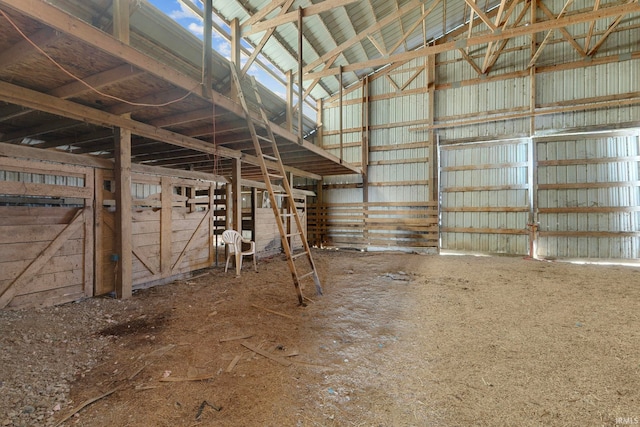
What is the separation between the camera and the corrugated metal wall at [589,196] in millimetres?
7766

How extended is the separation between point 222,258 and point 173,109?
4.30m

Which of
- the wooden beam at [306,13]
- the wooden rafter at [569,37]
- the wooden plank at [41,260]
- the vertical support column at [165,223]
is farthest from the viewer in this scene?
the wooden rafter at [569,37]

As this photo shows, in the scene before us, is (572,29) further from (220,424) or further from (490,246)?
(220,424)

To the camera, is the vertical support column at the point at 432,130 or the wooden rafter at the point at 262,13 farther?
A: the vertical support column at the point at 432,130

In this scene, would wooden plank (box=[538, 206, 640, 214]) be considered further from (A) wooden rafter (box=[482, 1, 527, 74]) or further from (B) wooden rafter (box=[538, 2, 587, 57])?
(A) wooden rafter (box=[482, 1, 527, 74])

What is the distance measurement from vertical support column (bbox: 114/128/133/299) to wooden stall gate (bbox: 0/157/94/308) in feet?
1.04

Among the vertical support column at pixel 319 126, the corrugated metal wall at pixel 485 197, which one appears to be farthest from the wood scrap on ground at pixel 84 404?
the vertical support column at pixel 319 126

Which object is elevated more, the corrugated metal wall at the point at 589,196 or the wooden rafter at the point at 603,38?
the wooden rafter at the point at 603,38

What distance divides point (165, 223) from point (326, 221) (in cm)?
675

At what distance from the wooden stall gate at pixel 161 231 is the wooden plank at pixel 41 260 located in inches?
10.2

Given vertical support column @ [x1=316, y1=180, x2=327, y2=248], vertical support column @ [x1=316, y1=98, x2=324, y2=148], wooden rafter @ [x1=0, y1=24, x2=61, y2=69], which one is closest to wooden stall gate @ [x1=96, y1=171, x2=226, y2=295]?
wooden rafter @ [x1=0, y1=24, x2=61, y2=69]

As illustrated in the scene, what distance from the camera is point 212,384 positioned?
2080 mm

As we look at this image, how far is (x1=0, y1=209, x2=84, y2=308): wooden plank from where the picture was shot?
3172 mm

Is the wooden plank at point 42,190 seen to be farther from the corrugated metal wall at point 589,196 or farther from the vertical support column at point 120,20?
the corrugated metal wall at point 589,196
